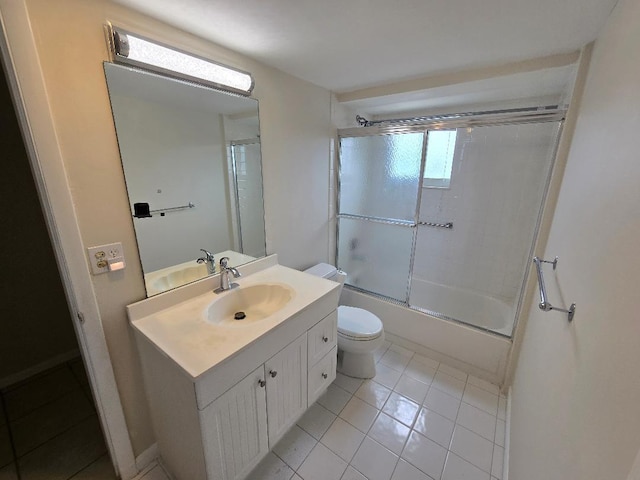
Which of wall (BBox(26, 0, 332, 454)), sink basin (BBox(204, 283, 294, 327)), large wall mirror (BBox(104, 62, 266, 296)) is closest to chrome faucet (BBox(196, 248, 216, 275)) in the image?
large wall mirror (BBox(104, 62, 266, 296))

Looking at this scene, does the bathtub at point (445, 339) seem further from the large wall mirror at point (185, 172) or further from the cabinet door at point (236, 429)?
the cabinet door at point (236, 429)

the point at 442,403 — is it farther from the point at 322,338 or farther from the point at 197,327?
the point at 197,327

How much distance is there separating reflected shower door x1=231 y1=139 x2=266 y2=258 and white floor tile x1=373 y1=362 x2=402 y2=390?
1.28 m

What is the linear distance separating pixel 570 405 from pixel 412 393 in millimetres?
1270

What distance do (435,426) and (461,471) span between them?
0.82 feet

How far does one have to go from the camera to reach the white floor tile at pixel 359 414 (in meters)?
1.62

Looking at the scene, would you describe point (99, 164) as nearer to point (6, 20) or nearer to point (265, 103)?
point (6, 20)

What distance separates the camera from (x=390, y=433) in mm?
1564

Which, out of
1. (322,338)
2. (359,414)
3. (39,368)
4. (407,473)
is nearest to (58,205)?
(322,338)

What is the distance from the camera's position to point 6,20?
2.67 ft

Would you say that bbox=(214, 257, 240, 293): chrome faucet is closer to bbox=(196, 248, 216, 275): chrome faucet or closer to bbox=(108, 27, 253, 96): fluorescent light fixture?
bbox=(196, 248, 216, 275): chrome faucet

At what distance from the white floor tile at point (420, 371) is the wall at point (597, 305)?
2.37 ft

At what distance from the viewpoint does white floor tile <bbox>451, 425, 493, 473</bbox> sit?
142 centimetres

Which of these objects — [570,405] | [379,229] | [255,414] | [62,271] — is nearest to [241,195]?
[62,271]
